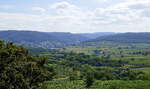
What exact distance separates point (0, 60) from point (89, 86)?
53622mm

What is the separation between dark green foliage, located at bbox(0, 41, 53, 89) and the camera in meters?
44.0

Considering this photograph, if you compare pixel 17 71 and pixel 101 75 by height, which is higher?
pixel 17 71

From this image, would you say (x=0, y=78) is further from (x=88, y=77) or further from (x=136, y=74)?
(x=136, y=74)

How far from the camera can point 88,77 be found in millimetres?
94438

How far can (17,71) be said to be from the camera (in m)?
45.6

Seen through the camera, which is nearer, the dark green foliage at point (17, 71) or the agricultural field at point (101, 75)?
the dark green foliage at point (17, 71)

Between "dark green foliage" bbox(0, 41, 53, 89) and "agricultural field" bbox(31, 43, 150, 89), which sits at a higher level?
"dark green foliage" bbox(0, 41, 53, 89)

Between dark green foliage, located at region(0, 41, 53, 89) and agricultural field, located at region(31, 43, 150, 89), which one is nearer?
dark green foliage, located at region(0, 41, 53, 89)

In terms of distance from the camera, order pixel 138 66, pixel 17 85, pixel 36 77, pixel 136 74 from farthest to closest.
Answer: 1. pixel 138 66
2. pixel 136 74
3. pixel 36 77
4. pixel 17 85

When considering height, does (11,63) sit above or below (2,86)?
above

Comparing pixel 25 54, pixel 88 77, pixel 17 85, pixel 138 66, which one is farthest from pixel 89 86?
pixel 138 66

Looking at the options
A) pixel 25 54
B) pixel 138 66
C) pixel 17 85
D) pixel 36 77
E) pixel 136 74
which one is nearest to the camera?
pixel 17 85

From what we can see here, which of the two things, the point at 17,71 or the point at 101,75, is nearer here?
the point at 17,71

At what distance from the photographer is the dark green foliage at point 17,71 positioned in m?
44.0
